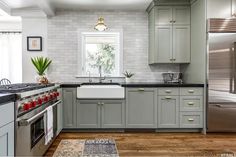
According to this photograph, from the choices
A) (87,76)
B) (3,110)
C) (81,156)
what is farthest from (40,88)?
(87,76)

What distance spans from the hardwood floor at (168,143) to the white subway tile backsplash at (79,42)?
1.42 m

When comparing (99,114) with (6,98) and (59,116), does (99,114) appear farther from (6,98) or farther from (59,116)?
(6,98)

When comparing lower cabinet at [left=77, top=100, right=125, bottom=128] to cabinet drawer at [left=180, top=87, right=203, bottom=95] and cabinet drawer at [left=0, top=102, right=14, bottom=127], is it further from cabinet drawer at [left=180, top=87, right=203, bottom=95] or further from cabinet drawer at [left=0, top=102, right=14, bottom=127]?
cabinet drawer at [left=0, top=102, right=14, bottom=127]

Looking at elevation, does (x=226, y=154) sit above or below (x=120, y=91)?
below

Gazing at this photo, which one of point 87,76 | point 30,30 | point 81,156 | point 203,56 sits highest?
point 30,30

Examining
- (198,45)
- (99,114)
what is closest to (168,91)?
(198,45)

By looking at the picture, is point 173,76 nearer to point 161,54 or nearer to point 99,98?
point 161,54

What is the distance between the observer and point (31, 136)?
8.38 ft

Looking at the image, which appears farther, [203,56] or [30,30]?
[30,30]

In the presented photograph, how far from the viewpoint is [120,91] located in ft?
15.2

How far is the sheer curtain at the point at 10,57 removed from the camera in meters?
6.81

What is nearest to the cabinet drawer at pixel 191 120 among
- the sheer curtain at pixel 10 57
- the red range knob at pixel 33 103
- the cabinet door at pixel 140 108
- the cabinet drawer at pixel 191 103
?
the cabinet drawer at pixel 191 103

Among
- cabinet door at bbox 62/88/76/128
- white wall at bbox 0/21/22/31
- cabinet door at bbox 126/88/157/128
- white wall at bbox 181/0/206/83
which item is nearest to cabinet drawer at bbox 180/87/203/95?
white wall at bbox 181/0/206/83

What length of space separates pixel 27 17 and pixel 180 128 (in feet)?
12.1
